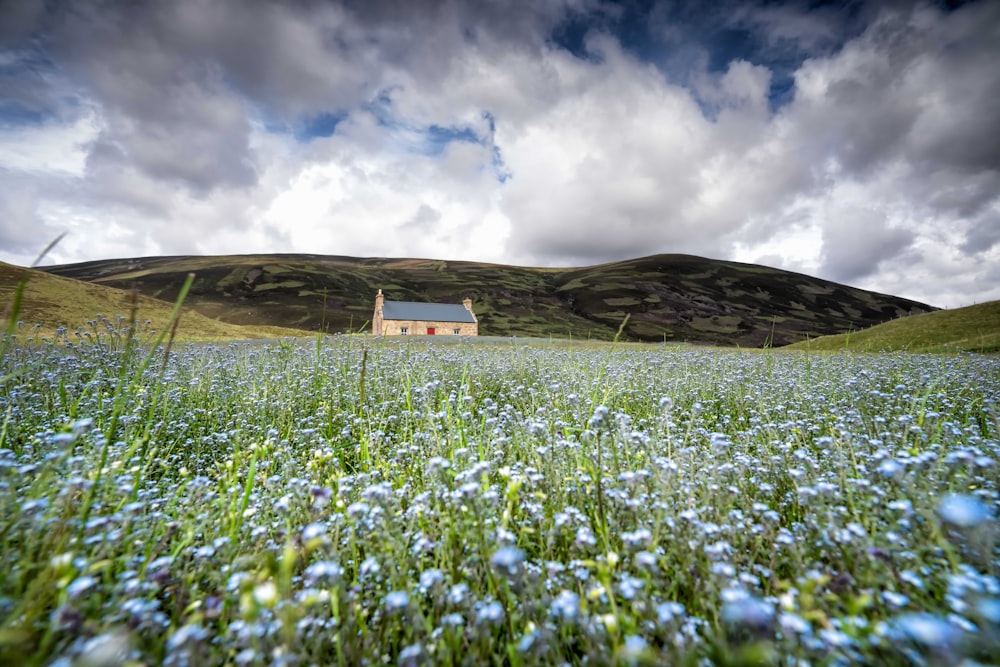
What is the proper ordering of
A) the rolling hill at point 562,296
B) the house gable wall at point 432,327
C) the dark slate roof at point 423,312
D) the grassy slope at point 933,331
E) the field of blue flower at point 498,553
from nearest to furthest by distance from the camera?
the field of blue flower at point 498,553
the grassy slope at point 933,331
the house gable wall at point 432,327
the dark slate roof at point 423,312
the rolling hill at point 562,296

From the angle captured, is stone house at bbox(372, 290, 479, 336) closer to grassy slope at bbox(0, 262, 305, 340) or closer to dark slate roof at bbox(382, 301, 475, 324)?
dark slate roof at bbox(382, 301, 475, 324)

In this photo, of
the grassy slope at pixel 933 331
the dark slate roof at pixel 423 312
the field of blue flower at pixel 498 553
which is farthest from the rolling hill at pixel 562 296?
the field of blue flower at pixel 498 553

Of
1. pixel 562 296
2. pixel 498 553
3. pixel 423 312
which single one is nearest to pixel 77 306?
pixel 423 312

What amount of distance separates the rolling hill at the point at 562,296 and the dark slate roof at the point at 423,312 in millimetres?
20274

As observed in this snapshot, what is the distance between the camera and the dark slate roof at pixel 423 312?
70125mm

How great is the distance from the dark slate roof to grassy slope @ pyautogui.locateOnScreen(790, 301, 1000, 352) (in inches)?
2144

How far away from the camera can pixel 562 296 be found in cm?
13188

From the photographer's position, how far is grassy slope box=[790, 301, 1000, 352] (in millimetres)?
22266

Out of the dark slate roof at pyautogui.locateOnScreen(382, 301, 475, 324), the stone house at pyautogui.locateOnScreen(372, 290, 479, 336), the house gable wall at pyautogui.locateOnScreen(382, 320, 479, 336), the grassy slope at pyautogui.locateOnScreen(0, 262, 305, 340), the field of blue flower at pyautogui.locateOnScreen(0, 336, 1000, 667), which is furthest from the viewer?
the dark slate roof at pyautogui.locateOnScreen(382, 301, 475, 324)

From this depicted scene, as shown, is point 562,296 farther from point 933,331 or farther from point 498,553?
point 498,553

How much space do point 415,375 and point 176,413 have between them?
347 cm

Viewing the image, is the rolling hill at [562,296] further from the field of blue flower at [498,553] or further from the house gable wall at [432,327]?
the field of blue flower at [498,553]

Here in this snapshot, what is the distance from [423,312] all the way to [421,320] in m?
2.35

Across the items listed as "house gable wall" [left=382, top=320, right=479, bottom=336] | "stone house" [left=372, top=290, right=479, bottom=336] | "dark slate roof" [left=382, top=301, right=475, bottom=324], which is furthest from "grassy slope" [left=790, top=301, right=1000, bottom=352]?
"dark slate roof" [left=382, top=301, right=475, bottom=324]
